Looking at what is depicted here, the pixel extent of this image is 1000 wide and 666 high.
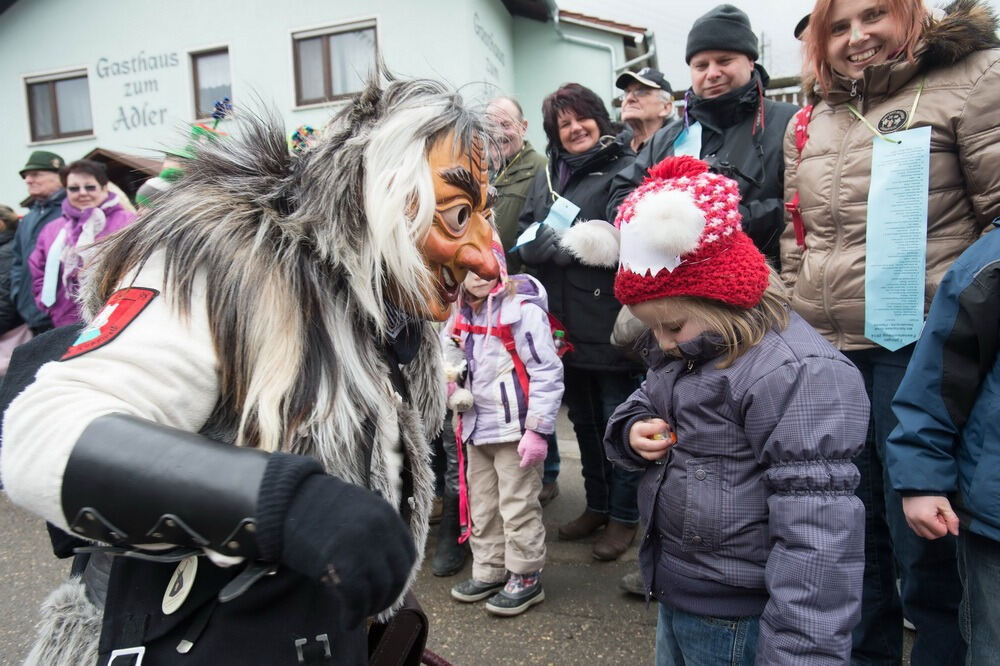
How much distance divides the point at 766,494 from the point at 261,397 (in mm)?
1106

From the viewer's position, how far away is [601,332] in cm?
304

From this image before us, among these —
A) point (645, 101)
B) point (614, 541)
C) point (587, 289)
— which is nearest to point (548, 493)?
point (614, 541)

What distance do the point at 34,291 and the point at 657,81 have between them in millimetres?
4339

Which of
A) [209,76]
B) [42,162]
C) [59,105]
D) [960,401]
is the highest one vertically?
[209,76]

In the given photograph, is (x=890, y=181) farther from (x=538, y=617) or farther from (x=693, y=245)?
(x=538, y=617)

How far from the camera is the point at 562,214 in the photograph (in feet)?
10.1

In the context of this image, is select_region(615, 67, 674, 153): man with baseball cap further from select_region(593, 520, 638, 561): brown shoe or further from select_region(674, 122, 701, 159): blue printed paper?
select_region(593, 520, 638, 561): brown shoe

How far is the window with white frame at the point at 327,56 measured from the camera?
10.4 m

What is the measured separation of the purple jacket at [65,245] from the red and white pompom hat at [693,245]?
12.9 feet

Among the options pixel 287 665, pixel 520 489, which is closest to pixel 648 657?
pixel 520 489

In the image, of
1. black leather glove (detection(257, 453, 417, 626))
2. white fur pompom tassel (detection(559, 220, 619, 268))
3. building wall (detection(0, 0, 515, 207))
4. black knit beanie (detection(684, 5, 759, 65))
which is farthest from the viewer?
building wall (detection(0, 0, 515, 207))

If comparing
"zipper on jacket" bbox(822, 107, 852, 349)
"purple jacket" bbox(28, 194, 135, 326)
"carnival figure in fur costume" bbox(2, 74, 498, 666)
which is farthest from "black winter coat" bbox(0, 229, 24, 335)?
"zipper on jacket" bbox(822, 107, 852, 349)

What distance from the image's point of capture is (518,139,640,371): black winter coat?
119 inches

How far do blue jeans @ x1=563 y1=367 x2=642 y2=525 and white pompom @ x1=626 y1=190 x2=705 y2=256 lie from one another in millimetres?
1584
